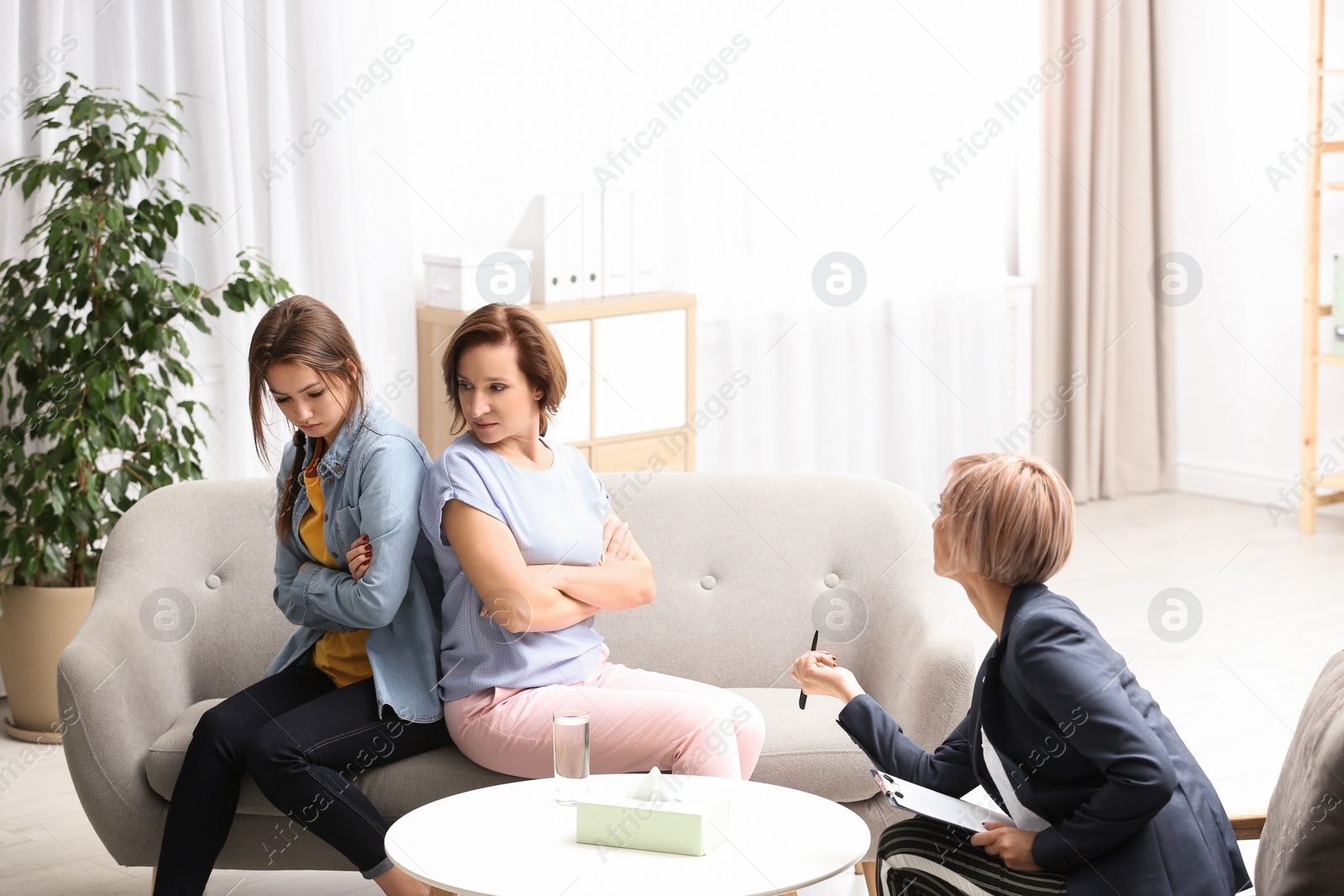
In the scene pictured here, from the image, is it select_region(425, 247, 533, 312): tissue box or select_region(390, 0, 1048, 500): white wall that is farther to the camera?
select_region(390, 0, 1048, 500): white wall

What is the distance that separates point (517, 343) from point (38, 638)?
1.81 meters

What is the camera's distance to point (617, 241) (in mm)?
4598

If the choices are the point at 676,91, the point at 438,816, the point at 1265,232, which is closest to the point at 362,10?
the point at 676,91

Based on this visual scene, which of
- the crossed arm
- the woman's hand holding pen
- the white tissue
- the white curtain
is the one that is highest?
the white curtain

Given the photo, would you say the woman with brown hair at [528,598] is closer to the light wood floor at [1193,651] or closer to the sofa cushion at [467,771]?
the sofa cushion at [467,771]

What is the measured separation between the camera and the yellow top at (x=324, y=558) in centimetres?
242

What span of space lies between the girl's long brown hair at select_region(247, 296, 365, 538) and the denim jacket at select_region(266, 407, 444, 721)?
8cm

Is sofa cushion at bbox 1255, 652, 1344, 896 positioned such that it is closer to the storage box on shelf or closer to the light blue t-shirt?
the light blue t-shirt

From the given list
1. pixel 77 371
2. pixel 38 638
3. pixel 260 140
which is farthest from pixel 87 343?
pixel 260 140

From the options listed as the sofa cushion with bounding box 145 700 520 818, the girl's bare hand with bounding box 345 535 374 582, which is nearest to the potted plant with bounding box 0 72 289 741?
the sofa cushion with bounding box 145 700 520 818

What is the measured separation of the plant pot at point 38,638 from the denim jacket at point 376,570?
1.27 meters

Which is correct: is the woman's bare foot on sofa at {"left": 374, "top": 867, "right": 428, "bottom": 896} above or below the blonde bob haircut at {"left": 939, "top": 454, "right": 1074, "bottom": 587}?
below

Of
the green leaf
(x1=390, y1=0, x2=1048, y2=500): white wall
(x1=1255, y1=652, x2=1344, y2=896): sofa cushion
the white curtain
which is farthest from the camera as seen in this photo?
(x1=390, y1=0, x2=1048, y2=500): white wall

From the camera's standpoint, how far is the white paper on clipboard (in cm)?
176
